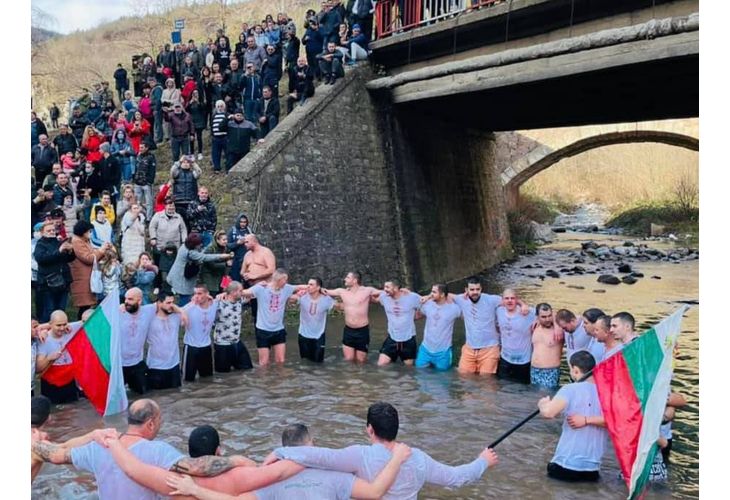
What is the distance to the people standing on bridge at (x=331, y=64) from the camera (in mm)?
16031

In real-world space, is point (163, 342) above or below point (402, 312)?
below

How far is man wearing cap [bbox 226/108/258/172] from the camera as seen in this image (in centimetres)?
1455

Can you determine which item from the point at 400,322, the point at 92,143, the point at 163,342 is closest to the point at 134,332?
the point at 163,342

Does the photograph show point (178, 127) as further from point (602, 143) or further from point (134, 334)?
point (602, 143)

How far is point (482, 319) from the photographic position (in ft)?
32.8

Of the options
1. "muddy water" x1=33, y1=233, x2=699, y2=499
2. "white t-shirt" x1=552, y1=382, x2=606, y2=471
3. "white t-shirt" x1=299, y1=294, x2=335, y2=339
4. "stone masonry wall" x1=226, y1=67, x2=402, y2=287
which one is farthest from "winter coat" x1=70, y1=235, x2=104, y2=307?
"white t-shirt" x1=552, y1=382, x2=606, y2=471

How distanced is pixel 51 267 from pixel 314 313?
3.92 m

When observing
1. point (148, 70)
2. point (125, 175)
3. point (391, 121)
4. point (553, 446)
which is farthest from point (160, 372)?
point (148, 70)

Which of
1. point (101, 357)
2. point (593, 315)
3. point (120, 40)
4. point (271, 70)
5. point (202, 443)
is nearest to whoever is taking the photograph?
point (202, 443)

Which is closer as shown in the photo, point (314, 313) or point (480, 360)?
point (480, 360)

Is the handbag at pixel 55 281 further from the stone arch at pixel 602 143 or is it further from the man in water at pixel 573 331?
the stone arch at pixel 602 143

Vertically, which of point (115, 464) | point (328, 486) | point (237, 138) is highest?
point (237, 138)

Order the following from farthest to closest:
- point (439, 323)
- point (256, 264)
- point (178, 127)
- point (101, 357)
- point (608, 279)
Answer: point (608, 279)
point (178, 127)
point (256, 264)
point (439, 323)
point (101, 357)

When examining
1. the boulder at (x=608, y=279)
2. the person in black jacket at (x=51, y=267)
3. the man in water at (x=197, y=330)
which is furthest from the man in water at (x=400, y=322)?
the boulder at (x=608, y=279)
